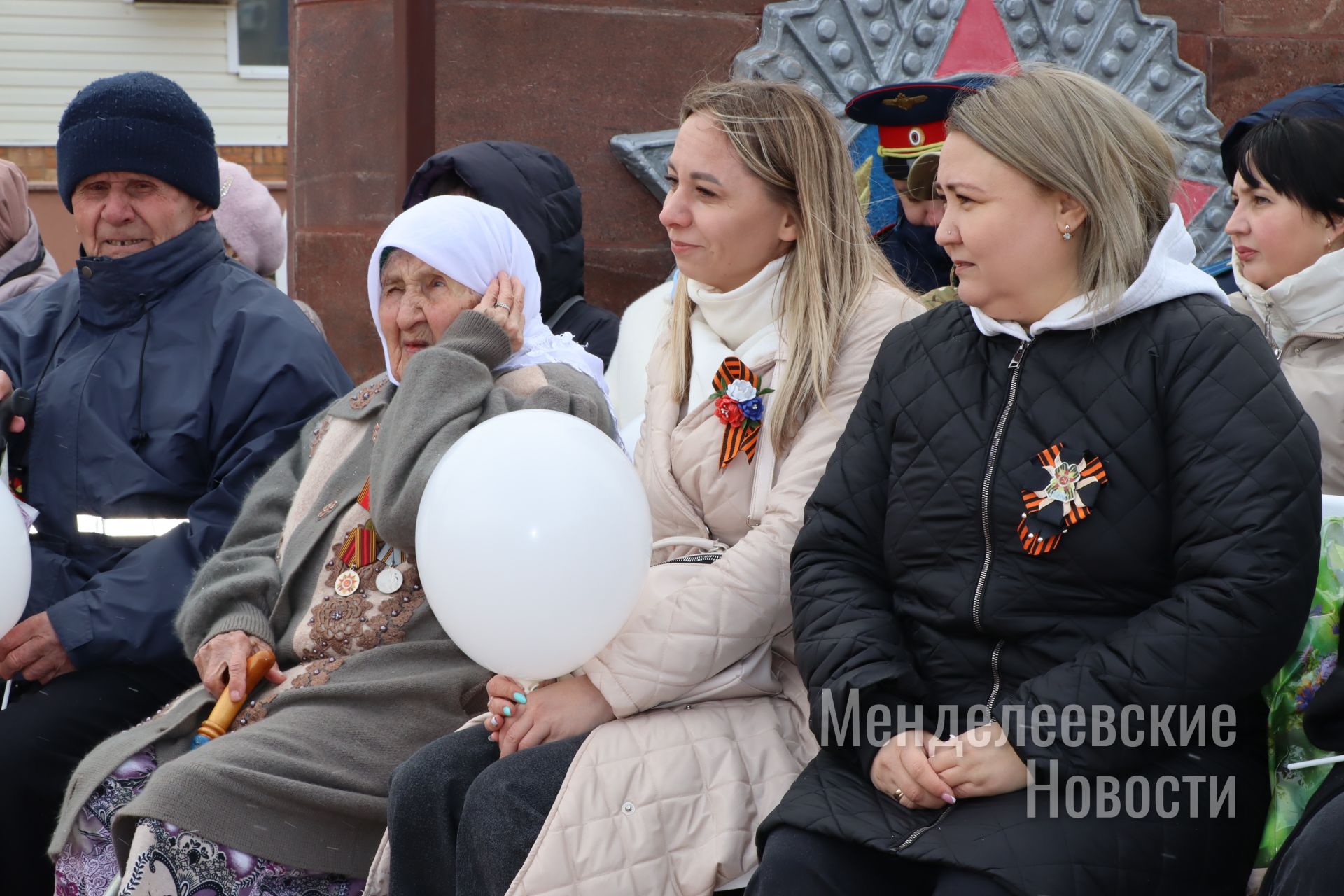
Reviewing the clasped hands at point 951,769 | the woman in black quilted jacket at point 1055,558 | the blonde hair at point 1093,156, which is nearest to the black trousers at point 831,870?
the woman in black quilted jacket at point 1055,558

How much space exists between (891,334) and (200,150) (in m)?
2.08

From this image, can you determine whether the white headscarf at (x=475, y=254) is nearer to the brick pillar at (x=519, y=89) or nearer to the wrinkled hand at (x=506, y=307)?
the wrinkled hand at (x=506, y=307)

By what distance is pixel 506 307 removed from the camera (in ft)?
10.5

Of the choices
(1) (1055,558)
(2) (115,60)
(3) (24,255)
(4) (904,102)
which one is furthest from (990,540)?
(2) (115,60)

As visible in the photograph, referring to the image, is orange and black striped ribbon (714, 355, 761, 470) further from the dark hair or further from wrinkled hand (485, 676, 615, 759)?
the dark hair

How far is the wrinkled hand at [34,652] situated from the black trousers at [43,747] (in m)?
0.05

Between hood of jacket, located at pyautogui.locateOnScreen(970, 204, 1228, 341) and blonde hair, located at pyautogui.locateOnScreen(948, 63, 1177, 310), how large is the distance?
2 centimetres

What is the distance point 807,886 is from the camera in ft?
7.24

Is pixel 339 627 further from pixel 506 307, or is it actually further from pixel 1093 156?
pixel 1093 156

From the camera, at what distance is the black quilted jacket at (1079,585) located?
7.00 feet

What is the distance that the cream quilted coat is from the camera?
244 cm

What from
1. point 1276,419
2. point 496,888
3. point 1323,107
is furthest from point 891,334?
point 1323,107

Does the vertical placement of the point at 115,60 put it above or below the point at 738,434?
below

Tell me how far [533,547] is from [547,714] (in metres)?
0.38
